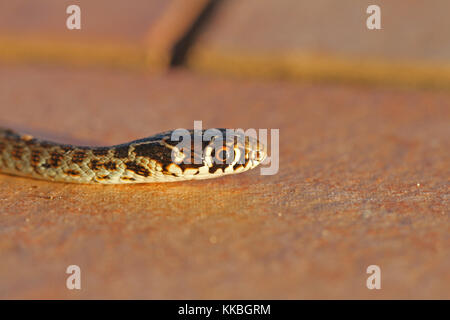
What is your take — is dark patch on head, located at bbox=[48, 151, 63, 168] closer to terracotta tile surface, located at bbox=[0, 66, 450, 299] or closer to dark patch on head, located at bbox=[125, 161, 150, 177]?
terracotta tile surface, located at bbox=[0, 66, 450, 299]

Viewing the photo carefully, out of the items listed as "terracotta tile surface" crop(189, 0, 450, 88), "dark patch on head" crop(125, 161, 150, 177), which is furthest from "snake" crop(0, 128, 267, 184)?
"terracotta tile surface" crop(189, 0, 450, 88)

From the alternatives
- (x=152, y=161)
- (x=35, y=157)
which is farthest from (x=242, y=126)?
(x=35, y=157)

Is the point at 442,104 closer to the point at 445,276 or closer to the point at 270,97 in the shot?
the point at 270,97

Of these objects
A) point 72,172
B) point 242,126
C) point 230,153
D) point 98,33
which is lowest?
point 72,172

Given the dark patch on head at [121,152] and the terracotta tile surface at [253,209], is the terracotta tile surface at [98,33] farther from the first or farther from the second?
the dark patch on head at [121,152]

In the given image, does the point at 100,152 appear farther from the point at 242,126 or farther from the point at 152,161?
the point at 242,126
